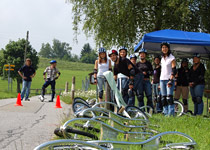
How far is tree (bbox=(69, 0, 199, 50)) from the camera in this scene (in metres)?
14.3

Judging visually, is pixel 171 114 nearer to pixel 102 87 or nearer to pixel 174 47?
pixel 102 87

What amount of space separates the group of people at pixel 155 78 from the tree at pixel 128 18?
229 inches

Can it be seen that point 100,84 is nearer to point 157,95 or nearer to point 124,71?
point 124,71

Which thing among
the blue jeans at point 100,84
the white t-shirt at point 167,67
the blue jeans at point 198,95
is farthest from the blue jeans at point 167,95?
the blue jeans at point 100,84

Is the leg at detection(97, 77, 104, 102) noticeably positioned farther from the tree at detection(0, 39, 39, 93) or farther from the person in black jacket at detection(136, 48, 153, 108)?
the tree at detection(0, 39, 39, 93)

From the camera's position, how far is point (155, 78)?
28.5 feet

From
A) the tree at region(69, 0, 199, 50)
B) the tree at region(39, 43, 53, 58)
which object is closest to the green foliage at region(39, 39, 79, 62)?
the tree at region(39, 43, 53, 58)

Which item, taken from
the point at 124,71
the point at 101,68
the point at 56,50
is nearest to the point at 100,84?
the point at 101,68

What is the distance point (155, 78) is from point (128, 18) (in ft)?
21.2

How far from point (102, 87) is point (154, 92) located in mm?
2013

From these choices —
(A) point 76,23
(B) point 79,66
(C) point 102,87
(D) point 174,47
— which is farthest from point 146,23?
(B) point 79,66

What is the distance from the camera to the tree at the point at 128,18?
14.3m

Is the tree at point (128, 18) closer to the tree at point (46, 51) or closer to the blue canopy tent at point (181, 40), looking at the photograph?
the blue canopy tent at point (181, 40)

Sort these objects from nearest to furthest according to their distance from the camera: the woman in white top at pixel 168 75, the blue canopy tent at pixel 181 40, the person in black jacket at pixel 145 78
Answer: the woman in white top at pixel 168 75, the person in black jacket at pixel 145 78, the blue canopy tent at pixel 181 40
